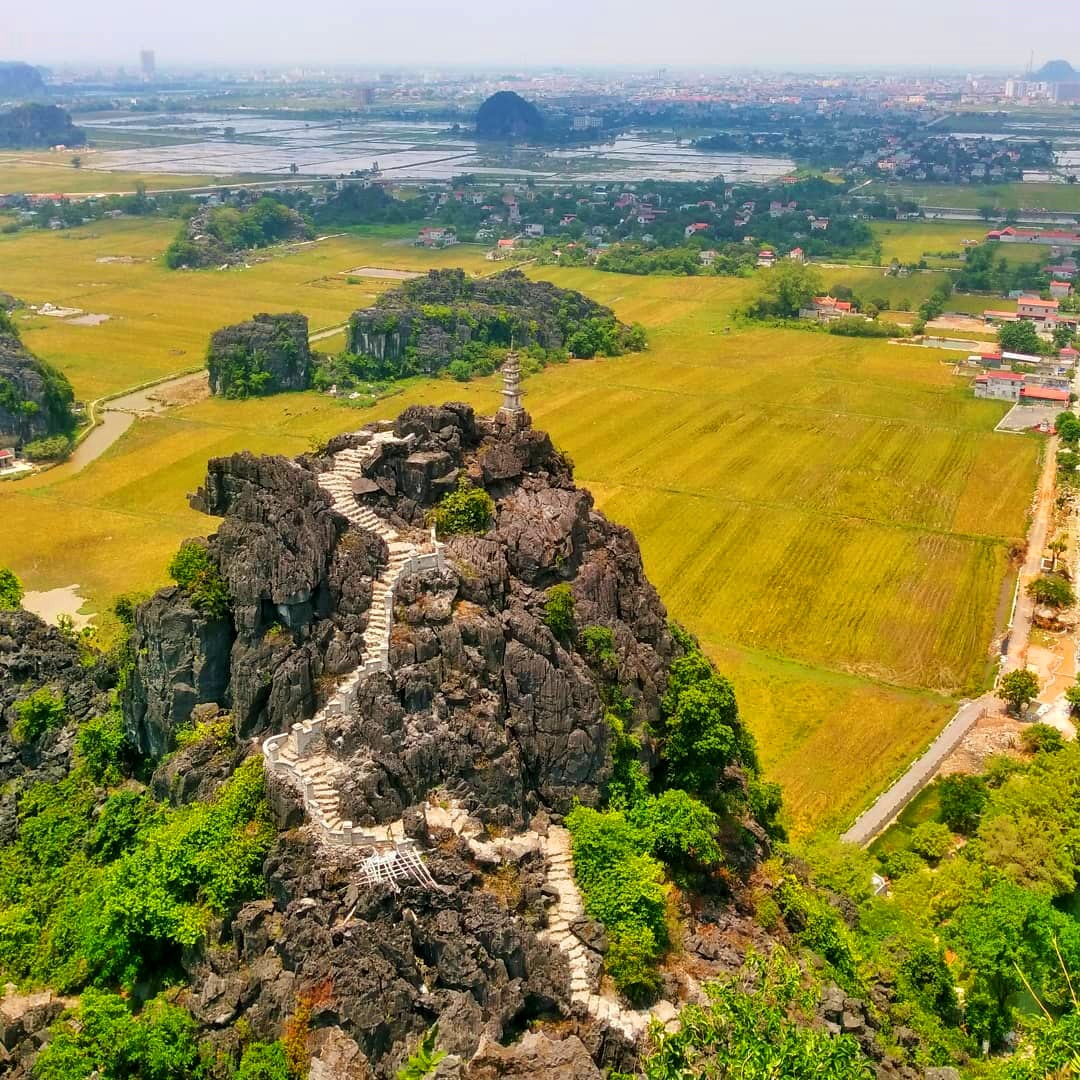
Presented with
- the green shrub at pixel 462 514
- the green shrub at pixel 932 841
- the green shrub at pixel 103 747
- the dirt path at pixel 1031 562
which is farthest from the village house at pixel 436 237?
the green shrub at pixel 932 841

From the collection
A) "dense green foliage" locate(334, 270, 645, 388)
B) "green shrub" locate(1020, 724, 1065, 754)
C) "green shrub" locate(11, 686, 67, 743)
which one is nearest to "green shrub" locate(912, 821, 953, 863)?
"green shrub" locate(1020, 724, 1065, 754)

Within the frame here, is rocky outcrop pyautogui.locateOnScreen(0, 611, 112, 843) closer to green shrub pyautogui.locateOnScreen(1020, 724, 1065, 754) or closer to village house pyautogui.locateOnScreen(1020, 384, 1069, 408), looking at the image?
green shrub pyautogui.locateOnScreen(1020, 724, 1065, 754)

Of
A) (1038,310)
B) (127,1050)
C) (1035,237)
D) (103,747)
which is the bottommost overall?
(127,1050)

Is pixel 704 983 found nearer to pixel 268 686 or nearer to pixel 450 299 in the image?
pixel 268 686

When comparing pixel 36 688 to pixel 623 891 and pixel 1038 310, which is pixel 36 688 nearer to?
pixel 623 891

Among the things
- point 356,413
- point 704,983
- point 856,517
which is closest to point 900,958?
point 704,983

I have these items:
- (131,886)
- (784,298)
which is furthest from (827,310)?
(131,886)
